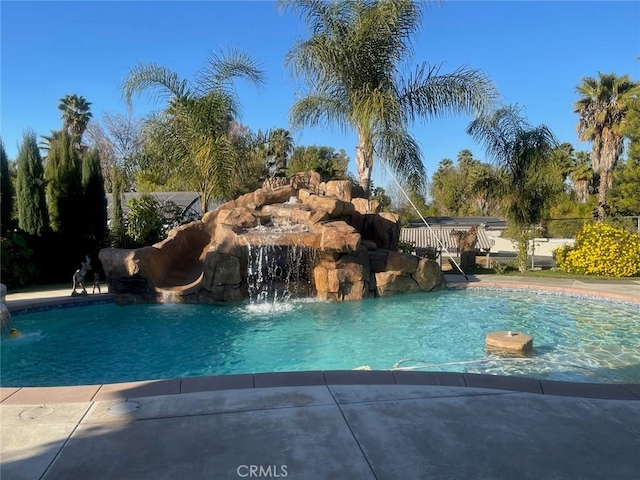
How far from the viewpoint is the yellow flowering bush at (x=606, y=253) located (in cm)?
1529

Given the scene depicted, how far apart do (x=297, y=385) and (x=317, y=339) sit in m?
3.52

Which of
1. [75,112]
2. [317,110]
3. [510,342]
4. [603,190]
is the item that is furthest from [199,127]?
[75,112]

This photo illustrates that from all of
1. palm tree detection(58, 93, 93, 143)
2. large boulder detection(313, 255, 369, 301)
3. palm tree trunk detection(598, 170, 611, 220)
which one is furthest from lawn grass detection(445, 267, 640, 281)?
palm tree detection(58, 93, 93, 143)

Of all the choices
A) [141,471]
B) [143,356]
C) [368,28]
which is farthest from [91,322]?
[368,28]

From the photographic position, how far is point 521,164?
50.8 feet

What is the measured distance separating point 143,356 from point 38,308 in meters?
4.87

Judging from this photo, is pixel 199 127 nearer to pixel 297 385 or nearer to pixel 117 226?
pixel 117 226

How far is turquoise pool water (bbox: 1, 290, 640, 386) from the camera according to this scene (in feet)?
21.1

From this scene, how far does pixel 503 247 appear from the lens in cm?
3062

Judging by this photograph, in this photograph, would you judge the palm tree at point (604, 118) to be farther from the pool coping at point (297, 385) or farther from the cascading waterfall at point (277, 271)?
the pool coping at point (297, 385)

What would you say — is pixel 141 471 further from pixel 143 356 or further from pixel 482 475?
pixel 143 356

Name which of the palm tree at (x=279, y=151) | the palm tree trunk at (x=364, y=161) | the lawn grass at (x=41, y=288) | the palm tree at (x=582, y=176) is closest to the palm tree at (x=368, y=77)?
the palm tree trunk at (x=364, y=161)

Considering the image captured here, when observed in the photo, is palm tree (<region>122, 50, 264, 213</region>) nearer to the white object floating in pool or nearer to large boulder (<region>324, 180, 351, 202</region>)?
large boulder (<region>324, 180, 351, 202</region>)

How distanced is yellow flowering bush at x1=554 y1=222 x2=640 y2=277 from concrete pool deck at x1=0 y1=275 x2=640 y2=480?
12.7 metres
